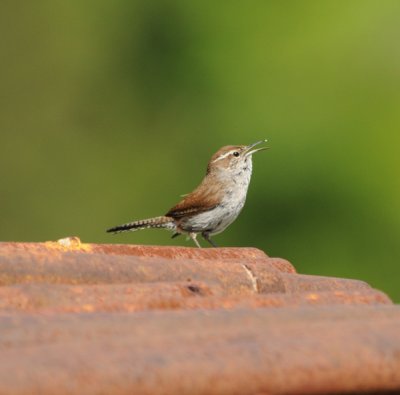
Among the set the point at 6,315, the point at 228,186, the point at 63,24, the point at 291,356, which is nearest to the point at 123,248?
the point at 6,315

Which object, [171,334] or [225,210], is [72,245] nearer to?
[171,334]

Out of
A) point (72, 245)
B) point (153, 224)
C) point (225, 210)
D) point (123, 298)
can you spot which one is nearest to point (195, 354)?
point (123, 298)

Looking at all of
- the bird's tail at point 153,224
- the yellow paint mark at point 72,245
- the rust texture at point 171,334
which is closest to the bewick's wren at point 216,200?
the bird's tail at point 153,224

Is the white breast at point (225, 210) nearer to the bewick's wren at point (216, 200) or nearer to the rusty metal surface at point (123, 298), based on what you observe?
the bewick's wren at point (216, 200)

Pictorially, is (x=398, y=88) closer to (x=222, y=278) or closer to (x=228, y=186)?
(x=228, y=186)

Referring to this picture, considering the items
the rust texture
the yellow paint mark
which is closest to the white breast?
the yellow paint mark
